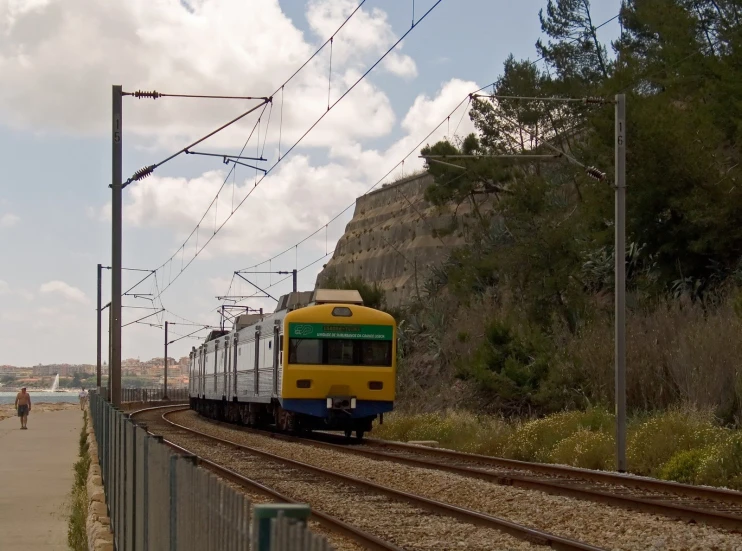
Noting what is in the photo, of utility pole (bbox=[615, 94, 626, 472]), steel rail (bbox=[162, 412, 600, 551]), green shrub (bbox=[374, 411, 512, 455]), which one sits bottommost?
green shrub (bbox=[374, 411, 512, 455])

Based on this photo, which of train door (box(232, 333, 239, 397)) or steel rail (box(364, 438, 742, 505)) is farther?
train door (box(232, 333, 239, 397))

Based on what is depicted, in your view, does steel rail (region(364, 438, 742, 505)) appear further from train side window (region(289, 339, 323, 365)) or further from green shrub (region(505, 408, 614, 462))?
train side window (region(289, 339, 323, 365))

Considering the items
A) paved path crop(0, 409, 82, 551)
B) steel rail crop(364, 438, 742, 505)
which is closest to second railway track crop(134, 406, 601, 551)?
paved path crop(0, 409, 82, 551)

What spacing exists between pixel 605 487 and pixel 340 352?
41.4 feet

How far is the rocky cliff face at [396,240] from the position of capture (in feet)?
232

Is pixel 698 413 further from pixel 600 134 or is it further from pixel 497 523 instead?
pixel 600 134

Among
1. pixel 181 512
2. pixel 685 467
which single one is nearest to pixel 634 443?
pixel 685 467

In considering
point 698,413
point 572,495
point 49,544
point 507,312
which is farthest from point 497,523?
point 507,312

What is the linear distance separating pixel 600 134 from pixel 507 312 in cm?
773

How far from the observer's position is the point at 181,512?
19.3 feet

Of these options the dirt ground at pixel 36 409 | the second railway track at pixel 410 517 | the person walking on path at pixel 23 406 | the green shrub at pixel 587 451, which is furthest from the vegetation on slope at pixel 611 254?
the dirt ground at pixel 36 409

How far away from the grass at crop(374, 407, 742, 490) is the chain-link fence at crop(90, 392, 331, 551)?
31.2ft

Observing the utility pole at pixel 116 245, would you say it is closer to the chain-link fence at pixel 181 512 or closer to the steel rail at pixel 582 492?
the steel rail at pixel 582 492

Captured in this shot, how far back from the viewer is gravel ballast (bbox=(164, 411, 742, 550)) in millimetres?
10734
